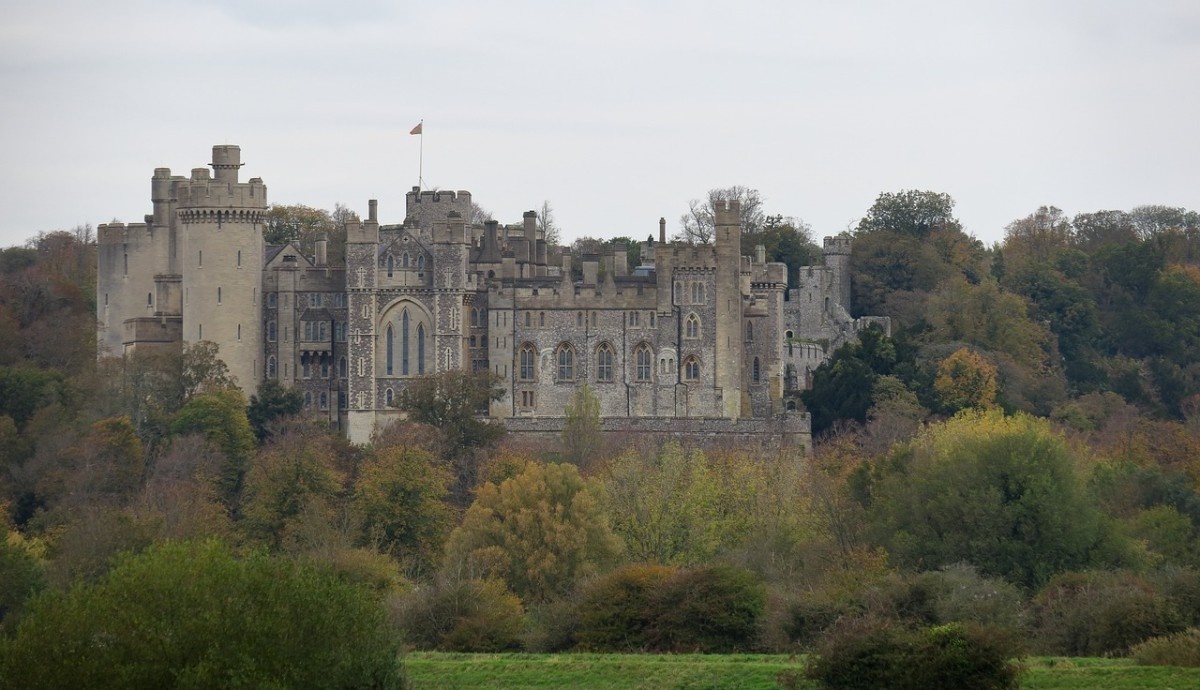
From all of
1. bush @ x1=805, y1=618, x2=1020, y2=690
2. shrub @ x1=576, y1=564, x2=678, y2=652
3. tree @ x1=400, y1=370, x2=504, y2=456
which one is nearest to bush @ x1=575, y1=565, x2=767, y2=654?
shrub @ x1=576, y1=564, x2=678, y2=652

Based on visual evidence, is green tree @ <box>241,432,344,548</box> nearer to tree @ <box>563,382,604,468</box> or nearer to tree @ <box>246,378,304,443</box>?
tree @ <box>563,382,604,468</box>

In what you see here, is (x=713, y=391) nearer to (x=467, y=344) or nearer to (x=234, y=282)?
(x=467, y=344)

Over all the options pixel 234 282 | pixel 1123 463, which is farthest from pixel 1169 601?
pixel 234 282

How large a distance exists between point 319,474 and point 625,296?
17347 mm

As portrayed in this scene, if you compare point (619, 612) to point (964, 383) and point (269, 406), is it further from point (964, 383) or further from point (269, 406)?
point (964, 383)

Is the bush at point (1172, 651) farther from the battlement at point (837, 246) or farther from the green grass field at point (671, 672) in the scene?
the battlement at point (837, 246)

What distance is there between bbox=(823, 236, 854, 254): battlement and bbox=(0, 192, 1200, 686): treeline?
2.44 ft

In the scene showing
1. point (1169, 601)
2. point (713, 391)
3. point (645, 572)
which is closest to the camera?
point (1169, 601)

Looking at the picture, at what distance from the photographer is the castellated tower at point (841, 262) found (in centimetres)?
10469

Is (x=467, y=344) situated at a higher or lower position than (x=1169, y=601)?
higher

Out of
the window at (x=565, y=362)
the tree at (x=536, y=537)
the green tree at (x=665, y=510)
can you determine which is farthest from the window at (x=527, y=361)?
the tree at (x=536, y=537)

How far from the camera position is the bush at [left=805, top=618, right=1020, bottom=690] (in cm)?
4356

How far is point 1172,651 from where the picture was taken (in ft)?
155

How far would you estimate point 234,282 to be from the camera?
86.9m
